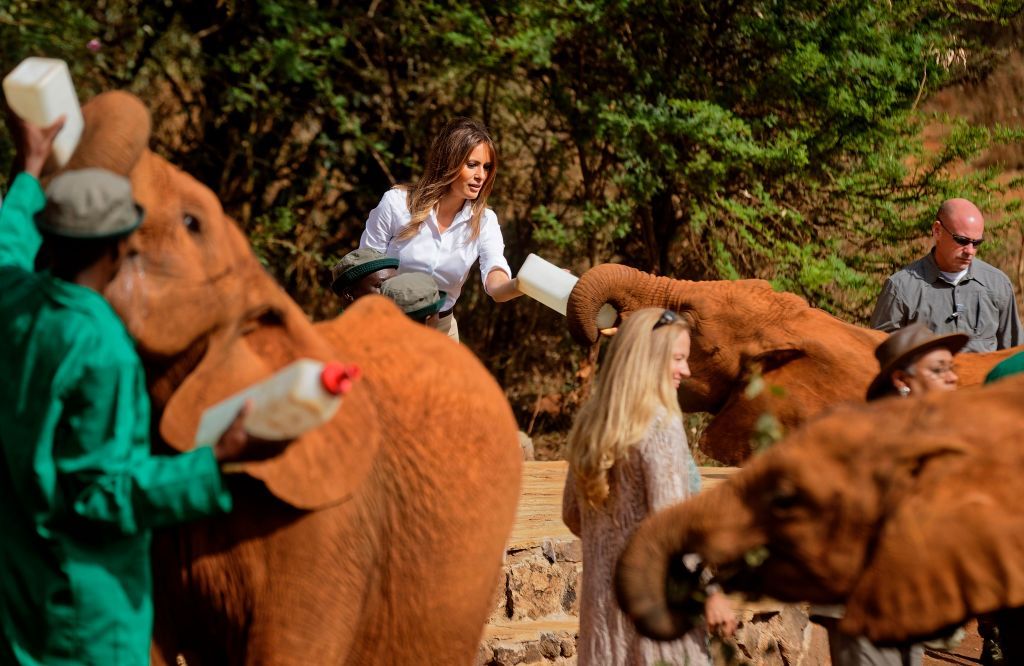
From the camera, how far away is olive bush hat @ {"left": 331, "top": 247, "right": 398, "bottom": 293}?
5.27 meters

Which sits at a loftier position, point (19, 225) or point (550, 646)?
point (550, 646)

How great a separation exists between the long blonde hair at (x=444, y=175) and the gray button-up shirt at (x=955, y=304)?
228cm

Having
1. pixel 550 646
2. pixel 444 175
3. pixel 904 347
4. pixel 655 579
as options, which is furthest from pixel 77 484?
pixel 550 646

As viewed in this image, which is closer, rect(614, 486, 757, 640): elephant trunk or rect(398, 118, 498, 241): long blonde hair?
rect(614, 486, 757, 640): elephant trunk

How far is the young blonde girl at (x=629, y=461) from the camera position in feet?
14.5

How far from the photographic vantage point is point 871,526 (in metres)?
2.97

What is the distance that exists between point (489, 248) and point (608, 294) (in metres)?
0.53

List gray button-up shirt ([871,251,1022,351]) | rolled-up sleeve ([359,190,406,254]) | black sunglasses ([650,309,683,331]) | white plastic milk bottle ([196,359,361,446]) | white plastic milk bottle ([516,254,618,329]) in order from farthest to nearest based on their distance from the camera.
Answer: gray button-up shirt ([871,251,1022,351]), rolled-up sleeve ([359,190,406,254]), white plastic milk bottle ([516,254,618,329]), black sunglasses ([650,309,683,331]), white plastic milk bottle ([196,359,361,446])

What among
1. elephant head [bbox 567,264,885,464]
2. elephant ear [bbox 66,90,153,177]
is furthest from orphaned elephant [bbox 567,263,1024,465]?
elephant ear [bbox 66,90,153,177]

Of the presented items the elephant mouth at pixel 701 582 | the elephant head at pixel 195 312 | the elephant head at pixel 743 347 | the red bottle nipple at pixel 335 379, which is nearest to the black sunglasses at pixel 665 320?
the elephant head at pixel 743 347

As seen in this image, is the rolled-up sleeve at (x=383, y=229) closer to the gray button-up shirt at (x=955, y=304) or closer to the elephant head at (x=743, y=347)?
the elephant head at (x=743, y=347)

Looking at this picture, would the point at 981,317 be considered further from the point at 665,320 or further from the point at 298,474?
the point at 298,474

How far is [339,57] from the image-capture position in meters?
11.0

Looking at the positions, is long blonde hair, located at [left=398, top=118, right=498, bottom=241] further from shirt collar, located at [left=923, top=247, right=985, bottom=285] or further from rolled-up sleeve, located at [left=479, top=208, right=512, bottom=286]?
shirt collar, located at [left=923, top=247, right=985, bottom=285]
